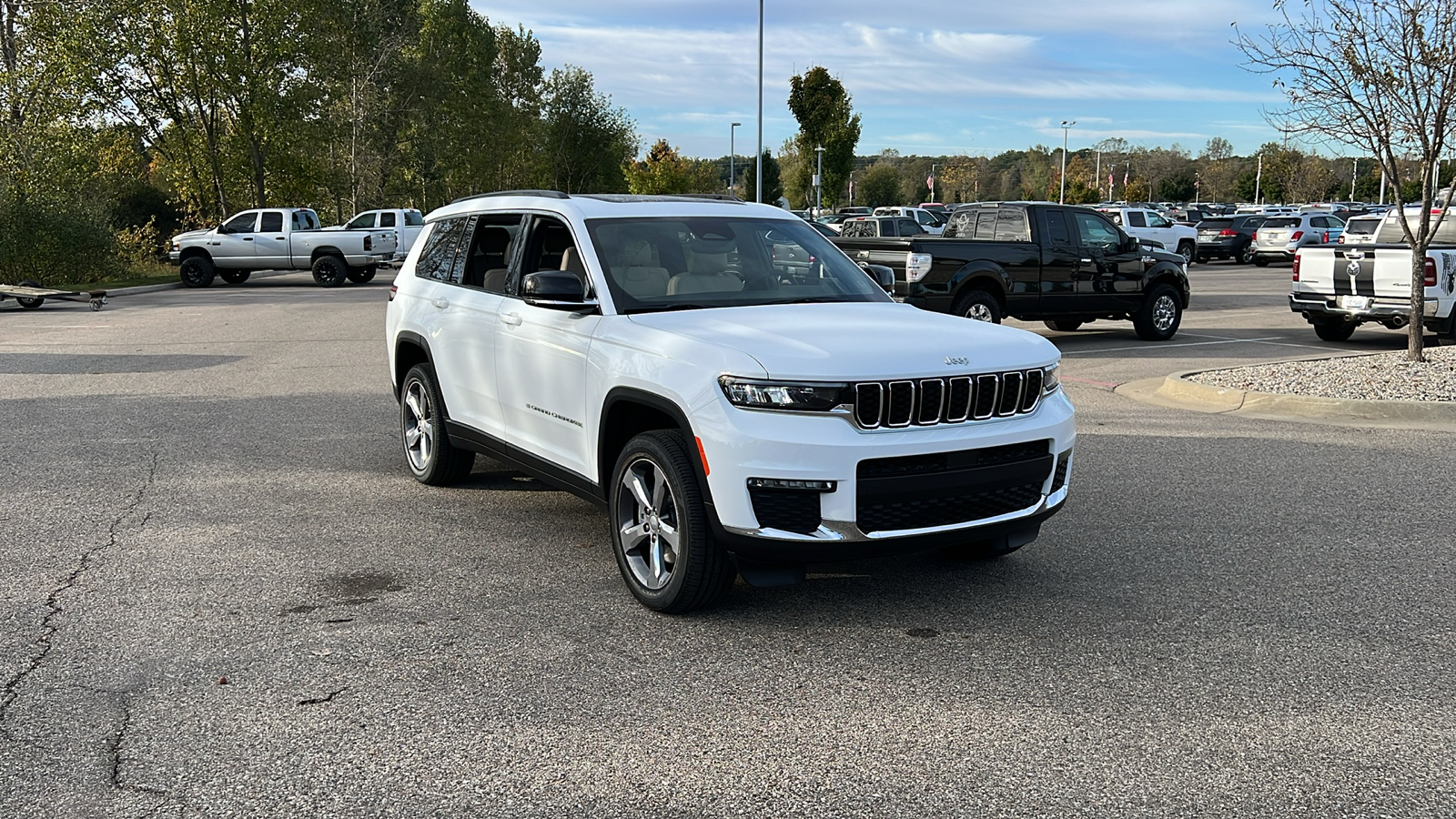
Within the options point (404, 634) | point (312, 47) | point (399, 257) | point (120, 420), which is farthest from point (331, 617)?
point (312, 47)

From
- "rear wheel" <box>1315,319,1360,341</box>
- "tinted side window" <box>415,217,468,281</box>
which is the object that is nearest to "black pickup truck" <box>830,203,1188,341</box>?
"rear wheel" <box>1315,319,1360,341</box>

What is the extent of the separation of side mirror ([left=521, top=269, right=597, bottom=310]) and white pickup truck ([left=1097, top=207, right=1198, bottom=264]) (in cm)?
3093

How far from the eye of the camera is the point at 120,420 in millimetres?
10258

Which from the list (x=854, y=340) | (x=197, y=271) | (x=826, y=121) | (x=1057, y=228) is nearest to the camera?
(x=854, y=340)

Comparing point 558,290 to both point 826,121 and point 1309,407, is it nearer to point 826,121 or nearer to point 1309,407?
point 1309,407

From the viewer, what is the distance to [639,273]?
5902 mm

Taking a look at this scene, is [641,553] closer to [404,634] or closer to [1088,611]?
[404,634]

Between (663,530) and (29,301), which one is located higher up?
(29,301)

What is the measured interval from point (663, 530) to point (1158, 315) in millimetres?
13635

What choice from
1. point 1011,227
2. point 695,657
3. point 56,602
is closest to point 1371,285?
point 1011,227

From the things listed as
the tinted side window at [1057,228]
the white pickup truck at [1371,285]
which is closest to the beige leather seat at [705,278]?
the tinted side window at [1057,228]

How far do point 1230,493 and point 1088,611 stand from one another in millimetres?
2778

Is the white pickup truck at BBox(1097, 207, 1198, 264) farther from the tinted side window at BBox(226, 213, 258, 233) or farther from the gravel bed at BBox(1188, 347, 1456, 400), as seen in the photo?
the tinted side window at BBox(226, 213, 258, 233)

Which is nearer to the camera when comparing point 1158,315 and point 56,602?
point 56,602
